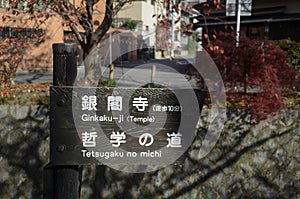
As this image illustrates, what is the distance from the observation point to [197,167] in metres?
3.83

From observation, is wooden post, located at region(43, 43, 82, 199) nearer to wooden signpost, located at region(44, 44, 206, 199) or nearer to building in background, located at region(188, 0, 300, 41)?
wooden signpost, located at region(44, 44, 206, 199)

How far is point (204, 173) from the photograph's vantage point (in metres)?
3.83

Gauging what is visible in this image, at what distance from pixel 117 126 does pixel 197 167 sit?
6.56 ft

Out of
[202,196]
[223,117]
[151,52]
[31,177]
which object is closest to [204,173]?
[202,196]

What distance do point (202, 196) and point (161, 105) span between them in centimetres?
211

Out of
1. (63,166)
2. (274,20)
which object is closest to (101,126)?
(63,166)

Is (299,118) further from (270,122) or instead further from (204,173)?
(204,173)

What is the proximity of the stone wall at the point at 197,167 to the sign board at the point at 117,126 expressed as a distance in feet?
5.50

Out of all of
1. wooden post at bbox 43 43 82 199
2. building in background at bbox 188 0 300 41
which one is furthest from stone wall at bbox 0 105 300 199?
building in background at bbox 188 0 300 41

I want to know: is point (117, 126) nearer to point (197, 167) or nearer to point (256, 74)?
point (197, 167)

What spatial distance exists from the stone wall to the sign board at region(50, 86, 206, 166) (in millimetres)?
1676

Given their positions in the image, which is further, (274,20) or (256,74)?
(274,20)

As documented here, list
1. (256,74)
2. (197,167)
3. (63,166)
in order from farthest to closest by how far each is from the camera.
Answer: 1. (256,74)
2. (197,167)
3. (63,166)

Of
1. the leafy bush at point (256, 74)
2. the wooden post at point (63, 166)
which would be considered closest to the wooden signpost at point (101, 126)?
the wooden post at point (63, 166)
